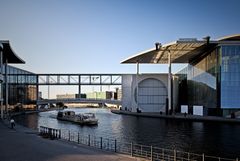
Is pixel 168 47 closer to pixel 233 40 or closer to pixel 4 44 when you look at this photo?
pixel 233 40

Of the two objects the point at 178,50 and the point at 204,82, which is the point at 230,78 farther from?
the point at 178,50

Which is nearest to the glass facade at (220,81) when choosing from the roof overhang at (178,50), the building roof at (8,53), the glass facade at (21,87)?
the roof overhang at (178,50)

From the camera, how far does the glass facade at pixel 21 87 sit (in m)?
96.9

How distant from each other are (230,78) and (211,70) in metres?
6.62

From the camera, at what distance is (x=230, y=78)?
65562 millimetres

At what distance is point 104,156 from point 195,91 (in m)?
68.5

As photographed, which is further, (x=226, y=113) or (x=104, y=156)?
(x=226, y=113)

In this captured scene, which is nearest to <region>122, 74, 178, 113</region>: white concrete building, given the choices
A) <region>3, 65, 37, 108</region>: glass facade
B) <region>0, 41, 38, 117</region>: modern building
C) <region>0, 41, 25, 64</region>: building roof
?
<region>0, 41, 38, 117</region>: modern building

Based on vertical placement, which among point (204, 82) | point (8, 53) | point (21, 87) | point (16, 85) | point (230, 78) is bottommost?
point (21, 87)

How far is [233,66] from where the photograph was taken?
65.2 meters

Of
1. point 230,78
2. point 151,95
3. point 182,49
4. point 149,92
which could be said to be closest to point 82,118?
point 182,49

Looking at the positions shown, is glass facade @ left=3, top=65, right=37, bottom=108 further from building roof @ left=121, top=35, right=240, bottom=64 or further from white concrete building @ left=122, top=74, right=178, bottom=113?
white concrete building @ left=122, top=74, right=178, bottom=113

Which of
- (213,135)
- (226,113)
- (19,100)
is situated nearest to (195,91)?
(226,113)

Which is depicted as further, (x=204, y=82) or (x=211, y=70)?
(x=204, y=82)
